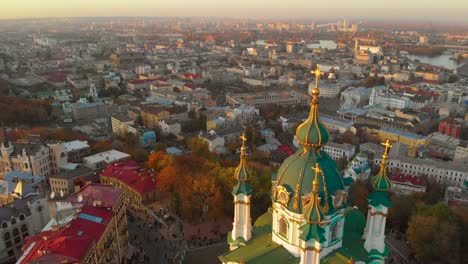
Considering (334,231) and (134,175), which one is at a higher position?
(334,231)

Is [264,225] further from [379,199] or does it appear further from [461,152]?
[461,152]

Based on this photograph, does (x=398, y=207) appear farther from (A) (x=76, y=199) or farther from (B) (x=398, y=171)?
(A) (x=76, y=199)

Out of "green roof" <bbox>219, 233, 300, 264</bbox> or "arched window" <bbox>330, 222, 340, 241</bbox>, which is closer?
"arched window" <bbox>330, 222, 340, 241</bbox>

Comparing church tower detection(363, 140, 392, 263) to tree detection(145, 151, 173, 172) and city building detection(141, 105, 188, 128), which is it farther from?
city building detection(141, 105, 188, 128)

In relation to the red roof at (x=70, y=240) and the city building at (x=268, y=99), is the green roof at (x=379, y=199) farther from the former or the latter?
the city building at (x=268, y=99)

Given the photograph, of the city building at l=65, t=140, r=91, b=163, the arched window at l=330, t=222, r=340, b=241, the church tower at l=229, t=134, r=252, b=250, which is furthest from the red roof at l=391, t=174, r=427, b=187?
the city building at l=65, t=140, r=91, b=163

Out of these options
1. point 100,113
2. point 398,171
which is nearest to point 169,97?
point 100,113

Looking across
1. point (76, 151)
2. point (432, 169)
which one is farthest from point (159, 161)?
point (432, 169)

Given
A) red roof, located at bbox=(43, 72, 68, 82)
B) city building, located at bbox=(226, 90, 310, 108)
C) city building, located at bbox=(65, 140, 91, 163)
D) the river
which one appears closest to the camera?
city building, located at bbox=(65, 140, 91, 163)

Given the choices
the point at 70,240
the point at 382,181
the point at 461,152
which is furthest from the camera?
the point at 461,152

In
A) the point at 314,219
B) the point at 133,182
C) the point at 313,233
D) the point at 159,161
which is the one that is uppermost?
the point at 314,219
